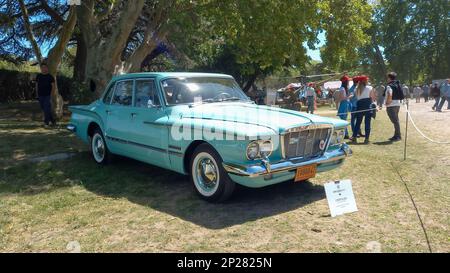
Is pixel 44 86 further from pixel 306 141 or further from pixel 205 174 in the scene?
pixel 306 141

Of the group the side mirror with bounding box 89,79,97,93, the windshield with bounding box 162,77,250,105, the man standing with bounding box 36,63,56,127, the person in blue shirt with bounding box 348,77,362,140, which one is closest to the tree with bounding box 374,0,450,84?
the person in blue shirt with bounding box 348,77,362,140

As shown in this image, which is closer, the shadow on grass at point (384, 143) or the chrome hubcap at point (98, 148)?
the chrome hubcap at point (98, 148)

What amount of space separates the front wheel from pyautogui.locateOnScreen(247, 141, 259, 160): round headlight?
41cm

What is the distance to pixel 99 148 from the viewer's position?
24.0 feet

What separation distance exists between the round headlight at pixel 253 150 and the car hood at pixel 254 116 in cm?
30

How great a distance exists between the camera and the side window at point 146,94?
19.3 feet

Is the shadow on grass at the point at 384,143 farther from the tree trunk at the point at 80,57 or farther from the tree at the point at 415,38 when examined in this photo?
the tree at the point at 415,38

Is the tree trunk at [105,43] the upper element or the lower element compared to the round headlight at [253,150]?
upper

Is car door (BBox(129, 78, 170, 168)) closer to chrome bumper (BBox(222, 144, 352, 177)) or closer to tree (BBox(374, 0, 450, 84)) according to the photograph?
chrome bumper (BBox(222, 144, 352, 177))

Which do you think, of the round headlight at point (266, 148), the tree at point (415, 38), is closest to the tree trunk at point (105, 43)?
the round headlight at point (266, 148)

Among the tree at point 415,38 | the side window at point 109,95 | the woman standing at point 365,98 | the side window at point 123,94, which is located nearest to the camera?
the side window at point 123,94

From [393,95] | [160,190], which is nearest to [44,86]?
[160,190]
